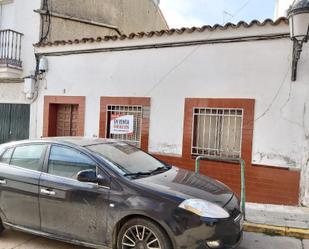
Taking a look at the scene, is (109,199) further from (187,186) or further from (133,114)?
(133,114)

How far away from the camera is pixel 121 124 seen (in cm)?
834

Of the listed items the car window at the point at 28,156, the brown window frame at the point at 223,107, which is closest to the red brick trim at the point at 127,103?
the brown window frame at the point at 223,107

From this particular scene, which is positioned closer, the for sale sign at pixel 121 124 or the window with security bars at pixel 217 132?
the window with security bars at pixel 217 132

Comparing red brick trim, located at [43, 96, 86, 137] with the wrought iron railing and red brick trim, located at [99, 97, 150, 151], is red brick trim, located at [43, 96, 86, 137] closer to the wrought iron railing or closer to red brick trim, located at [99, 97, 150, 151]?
red brick trim, located at [99, 97, 150, 151]

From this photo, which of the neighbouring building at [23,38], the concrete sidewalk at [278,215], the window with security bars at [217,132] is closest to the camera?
the concrete sidewalk at [278,215]

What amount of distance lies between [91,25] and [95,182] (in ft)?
27.7

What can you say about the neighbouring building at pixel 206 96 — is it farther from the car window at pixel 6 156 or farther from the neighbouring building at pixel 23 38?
the car window at pixel 6 156

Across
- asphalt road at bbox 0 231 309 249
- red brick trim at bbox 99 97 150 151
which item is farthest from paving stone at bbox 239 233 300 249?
red brick trim at bbox 99 97 150 151

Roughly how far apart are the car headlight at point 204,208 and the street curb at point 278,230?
1740 mm

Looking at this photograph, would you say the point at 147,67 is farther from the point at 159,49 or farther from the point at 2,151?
the point at 2,151

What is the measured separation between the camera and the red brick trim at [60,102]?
346 inches

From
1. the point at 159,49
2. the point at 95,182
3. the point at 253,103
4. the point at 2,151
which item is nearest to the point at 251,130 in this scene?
the point at 253,103

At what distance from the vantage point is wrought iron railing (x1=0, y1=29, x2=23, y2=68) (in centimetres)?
978

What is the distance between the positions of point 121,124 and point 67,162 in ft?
12.6
